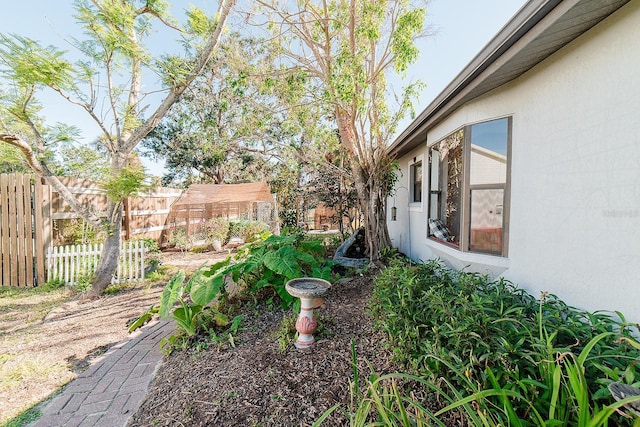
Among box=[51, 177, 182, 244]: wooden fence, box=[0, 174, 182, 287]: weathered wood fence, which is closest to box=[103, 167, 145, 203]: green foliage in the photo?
box=[51, 177, 182, 244]: wooden fence

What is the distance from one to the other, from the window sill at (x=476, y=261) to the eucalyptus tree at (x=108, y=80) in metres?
6.34

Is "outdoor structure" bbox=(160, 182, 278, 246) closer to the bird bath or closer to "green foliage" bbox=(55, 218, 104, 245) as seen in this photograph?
"green foliage" bbox=(55, 218, 104, 245)

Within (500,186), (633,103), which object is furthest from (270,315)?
(633,103)

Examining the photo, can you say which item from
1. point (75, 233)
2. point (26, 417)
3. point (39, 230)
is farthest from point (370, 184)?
point (39, 230)

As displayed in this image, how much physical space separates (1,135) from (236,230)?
7635 mm

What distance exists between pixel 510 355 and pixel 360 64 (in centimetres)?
435

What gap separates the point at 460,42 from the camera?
625 centimetres

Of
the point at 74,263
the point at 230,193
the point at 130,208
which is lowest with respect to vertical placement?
the point at 74,263

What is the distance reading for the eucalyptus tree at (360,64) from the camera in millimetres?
4430

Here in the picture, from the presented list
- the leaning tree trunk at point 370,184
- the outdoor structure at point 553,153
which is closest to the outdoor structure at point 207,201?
the leaning tree trunk at point 370,184

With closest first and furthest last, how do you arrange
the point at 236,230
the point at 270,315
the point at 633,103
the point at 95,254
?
the point at 633,103 < the point at 270,315 < the point at 95,254 < the point at 236,230

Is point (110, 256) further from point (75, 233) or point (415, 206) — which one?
point (415, 206)

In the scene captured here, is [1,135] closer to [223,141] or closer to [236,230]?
[223,141]

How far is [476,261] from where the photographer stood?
3.78 metres
